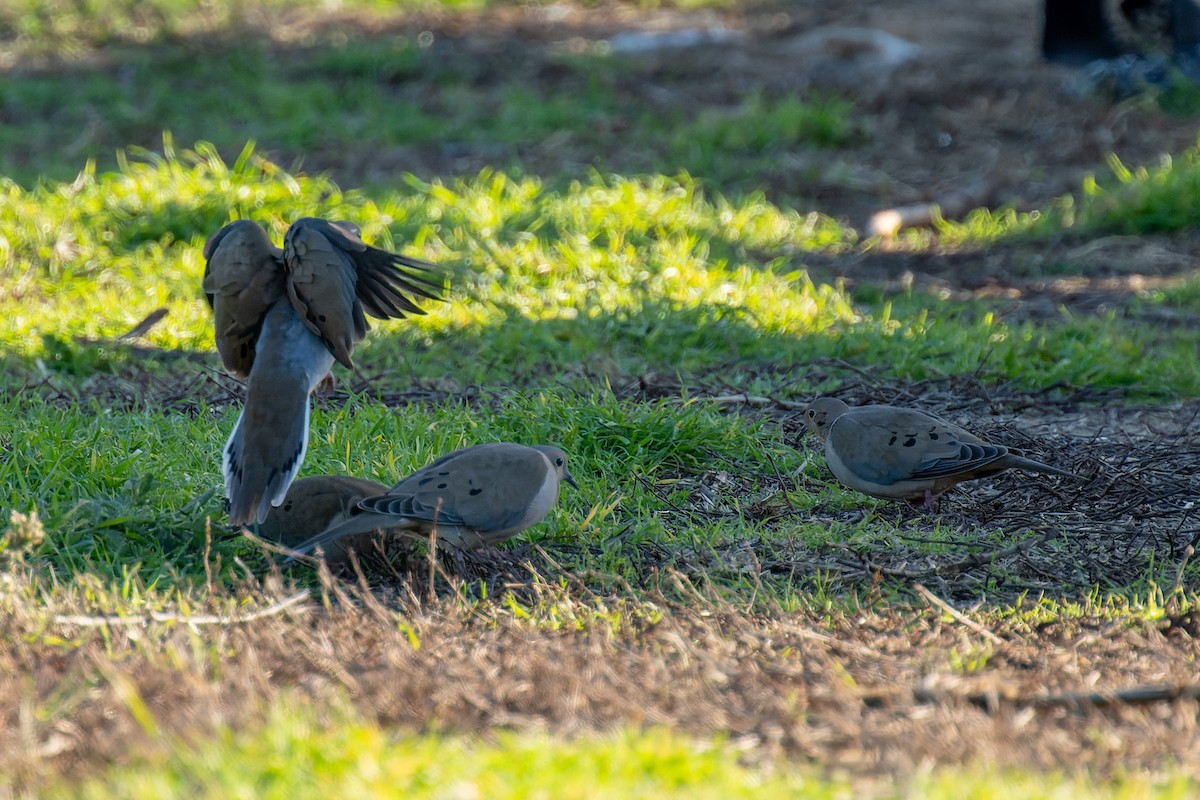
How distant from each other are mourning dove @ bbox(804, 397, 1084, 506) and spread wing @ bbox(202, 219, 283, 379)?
2.04m

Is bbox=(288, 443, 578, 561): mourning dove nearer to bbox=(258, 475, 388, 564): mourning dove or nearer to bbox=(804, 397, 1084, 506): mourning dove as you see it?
bbox=(258, 475, 388, 564): mourning dove

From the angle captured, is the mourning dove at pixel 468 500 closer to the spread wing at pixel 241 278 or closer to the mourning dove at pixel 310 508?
the mourning dove at pixel 310 508

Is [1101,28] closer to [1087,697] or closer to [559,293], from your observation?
[559,293]

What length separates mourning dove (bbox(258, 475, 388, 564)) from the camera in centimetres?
446

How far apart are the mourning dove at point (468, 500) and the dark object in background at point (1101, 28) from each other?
9.90 m

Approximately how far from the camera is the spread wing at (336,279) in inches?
184

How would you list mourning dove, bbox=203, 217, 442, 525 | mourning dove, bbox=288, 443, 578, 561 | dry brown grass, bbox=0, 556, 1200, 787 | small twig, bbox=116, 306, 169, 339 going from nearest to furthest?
dry brown grass, bbox=0, 556, 1200, 787 < mourning dove, bbox=288, 443, 578, 561 < mourning dove, bbox=203, 217, 442, 525 < small twig, bbox=116, 306, 169, 339

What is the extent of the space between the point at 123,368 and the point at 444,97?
6.62m

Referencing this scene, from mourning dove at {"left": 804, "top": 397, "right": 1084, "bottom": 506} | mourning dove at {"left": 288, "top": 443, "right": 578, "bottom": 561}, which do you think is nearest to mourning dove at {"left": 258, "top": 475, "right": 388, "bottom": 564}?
mourning dove at {"left": 288, "top": 443, "right": 578, "bottom": 561}

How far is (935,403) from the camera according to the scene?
6.32 m

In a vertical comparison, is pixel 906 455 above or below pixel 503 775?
below

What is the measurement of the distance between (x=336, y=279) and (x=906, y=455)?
2.03 metres

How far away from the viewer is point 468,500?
4.34 metres

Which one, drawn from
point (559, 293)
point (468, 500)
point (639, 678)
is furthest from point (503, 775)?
point (559, 293)
